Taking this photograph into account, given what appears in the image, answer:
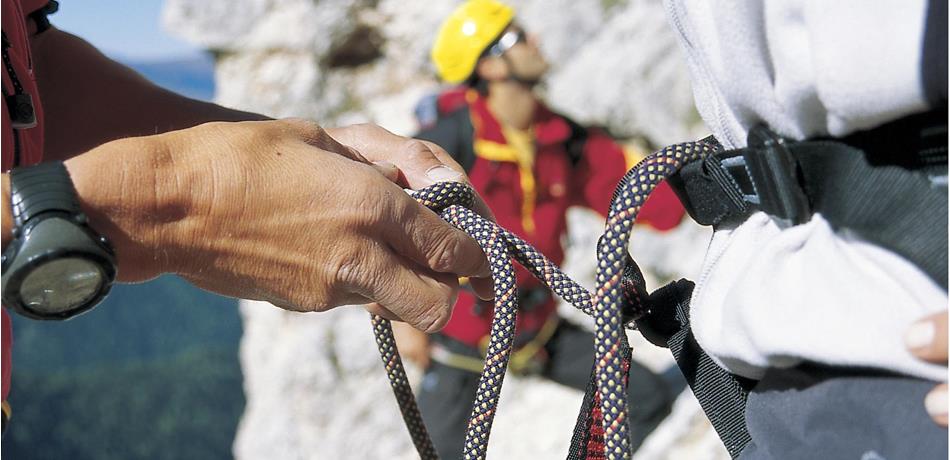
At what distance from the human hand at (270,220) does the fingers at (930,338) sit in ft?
1.32

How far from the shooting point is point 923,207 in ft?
1.85

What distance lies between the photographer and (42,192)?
26.6 inches

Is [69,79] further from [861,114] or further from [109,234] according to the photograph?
[861,114]

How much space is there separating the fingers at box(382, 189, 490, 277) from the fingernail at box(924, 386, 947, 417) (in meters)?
0.41

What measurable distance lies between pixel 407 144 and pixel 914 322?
574mm

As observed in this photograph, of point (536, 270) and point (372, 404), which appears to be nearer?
point (536, 270)

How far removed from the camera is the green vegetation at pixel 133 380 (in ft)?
15.9

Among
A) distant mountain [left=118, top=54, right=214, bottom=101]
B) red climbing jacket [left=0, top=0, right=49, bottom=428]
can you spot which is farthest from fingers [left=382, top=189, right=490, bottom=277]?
distant mountain [left=118, top=54, right=214, bottom=101]

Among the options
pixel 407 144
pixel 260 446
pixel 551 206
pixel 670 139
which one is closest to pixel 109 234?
pixel 407 144

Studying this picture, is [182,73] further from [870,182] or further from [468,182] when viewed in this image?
[870,182]

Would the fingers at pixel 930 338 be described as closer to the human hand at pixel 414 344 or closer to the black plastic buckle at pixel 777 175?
the black plastic buckle at pixel 777 175

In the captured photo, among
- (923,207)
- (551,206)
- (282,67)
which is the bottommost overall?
(282,67)

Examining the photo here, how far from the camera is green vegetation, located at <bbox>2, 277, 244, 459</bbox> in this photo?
15.9ft

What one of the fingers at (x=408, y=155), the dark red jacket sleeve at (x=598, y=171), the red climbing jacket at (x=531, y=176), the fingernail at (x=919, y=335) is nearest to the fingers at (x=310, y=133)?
the fingers at (x=408, y=155)
